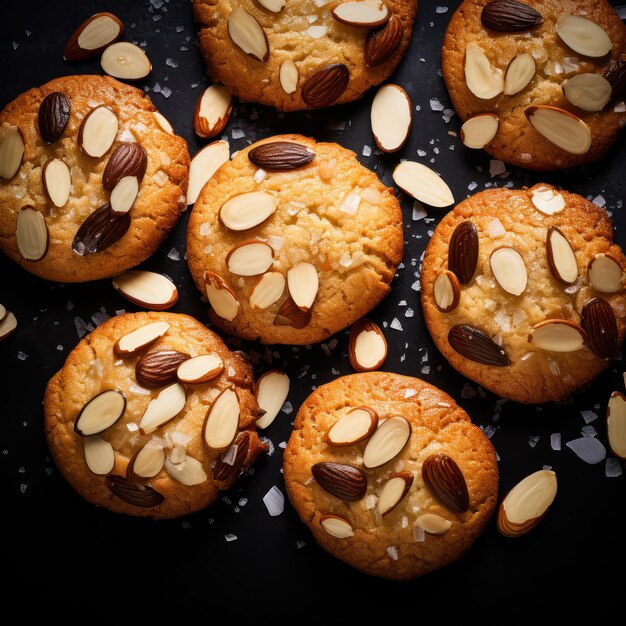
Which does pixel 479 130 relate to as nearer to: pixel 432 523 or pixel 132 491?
pixel 432 523

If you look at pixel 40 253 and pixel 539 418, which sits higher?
pixel 40 253

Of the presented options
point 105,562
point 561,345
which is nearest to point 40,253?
point 105,562

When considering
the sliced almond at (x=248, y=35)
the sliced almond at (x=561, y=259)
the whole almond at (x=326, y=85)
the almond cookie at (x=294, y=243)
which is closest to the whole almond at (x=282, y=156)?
the almond cookie at (x=294, y=243)

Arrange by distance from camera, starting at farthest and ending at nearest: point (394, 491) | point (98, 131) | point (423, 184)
Result: point (423, 184) < point (98, 131) < point (394, 491)

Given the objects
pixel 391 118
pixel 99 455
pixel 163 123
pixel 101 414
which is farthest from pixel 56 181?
pixel 391 118

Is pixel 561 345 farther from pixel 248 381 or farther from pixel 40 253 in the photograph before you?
pixel 40 253

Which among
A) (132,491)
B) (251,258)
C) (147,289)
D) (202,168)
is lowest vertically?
(132,491)

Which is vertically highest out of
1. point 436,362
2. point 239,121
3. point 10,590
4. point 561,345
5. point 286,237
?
point 239,121
